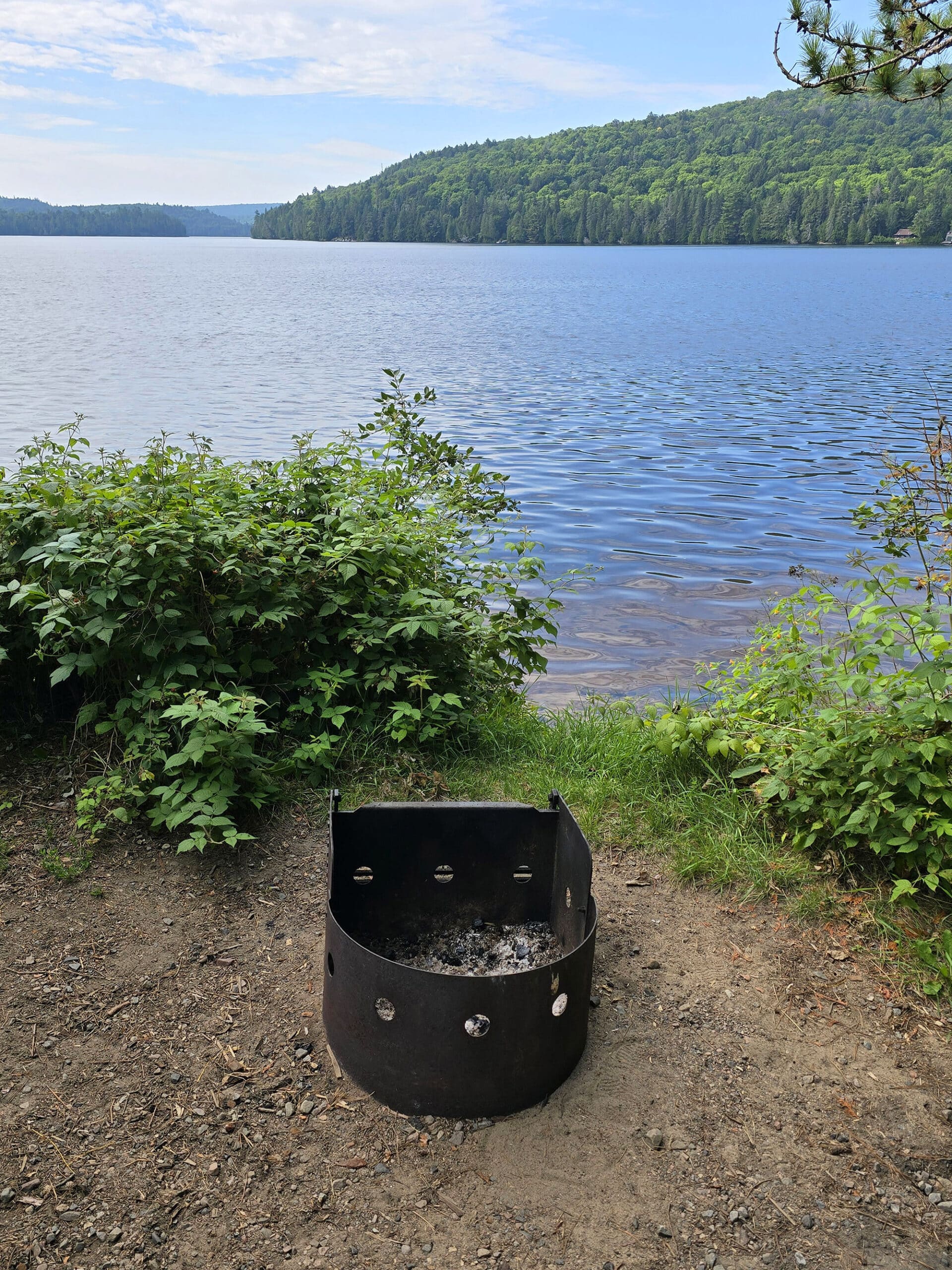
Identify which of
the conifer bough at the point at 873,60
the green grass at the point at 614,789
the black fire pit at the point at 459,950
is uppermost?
the conifer bough at the point at 873,60

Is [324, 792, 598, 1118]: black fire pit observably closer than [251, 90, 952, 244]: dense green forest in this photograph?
Yes

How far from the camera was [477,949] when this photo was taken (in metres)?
3.28

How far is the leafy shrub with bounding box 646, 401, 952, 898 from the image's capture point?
10.8ft

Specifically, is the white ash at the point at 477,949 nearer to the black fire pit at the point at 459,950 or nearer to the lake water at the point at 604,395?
the black fire pit at the point at 459,950

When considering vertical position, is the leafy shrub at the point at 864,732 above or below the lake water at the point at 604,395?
above

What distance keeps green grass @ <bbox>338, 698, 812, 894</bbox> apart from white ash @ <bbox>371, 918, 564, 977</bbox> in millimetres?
716

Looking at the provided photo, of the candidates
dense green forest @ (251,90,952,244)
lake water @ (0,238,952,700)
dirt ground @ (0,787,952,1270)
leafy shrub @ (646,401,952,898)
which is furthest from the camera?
dense green forest @ (251,90,952,244)

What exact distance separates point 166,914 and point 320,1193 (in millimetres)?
1353

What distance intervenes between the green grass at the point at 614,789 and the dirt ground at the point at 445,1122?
0.24 meters

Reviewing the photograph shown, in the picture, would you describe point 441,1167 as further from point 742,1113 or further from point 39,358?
point 39,358

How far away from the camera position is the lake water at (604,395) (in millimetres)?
10688

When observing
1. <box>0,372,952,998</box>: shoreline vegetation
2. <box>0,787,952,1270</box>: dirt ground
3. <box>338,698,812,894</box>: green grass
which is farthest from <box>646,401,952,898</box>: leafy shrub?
<box>0,787,952,1270</box>: dirt ground

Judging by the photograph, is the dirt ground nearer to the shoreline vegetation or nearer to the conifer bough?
the shoreline vegetation

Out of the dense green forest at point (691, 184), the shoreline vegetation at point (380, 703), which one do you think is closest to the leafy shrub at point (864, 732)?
the shoreline vegetation at point (380, 703)
